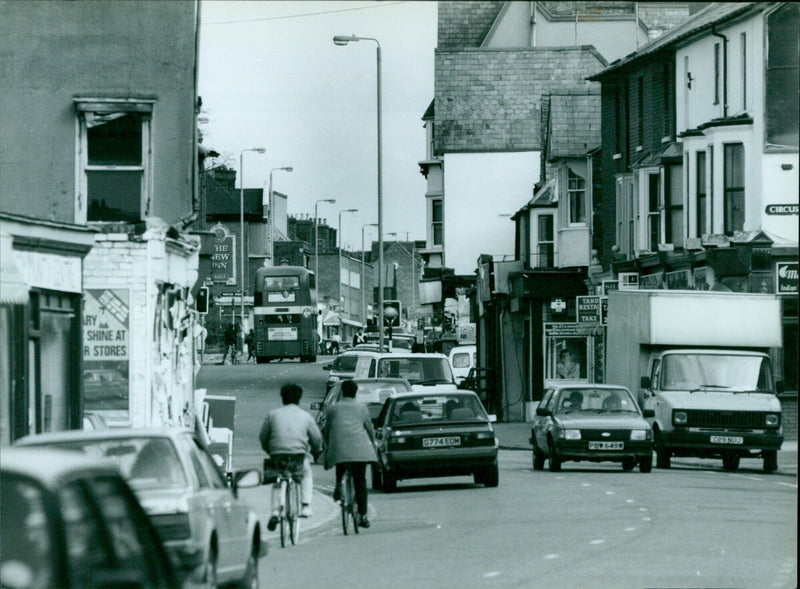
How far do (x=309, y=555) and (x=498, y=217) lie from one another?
419 cm

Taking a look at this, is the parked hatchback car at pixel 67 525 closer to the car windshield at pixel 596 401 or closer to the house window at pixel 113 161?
the house window at pixel 113 161

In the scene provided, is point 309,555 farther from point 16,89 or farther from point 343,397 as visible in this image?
point 16,89

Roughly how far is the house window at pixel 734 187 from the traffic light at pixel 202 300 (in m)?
8.97

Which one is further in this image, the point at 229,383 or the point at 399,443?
the point at 399,443

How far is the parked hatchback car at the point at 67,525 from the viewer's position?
14.6 ft

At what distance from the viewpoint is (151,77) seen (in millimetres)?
7238

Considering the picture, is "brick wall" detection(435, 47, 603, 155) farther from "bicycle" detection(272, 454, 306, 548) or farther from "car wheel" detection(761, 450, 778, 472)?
"car wheel" detection(761, 450, 778, 472)

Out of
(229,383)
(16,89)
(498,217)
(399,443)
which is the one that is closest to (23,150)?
(16,89)

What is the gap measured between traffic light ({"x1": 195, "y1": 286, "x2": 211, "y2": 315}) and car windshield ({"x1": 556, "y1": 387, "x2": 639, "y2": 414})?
48.0ft

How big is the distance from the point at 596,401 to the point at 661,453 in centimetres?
142

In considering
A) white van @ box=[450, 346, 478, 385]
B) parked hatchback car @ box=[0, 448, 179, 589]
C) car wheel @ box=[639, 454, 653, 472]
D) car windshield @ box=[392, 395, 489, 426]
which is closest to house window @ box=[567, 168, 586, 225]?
white van @ box=[450, 346, 478, 385]

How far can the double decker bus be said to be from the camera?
29.2ft

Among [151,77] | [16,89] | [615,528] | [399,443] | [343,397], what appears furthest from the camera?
[399,443]

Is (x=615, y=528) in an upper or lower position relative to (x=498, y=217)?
lower
